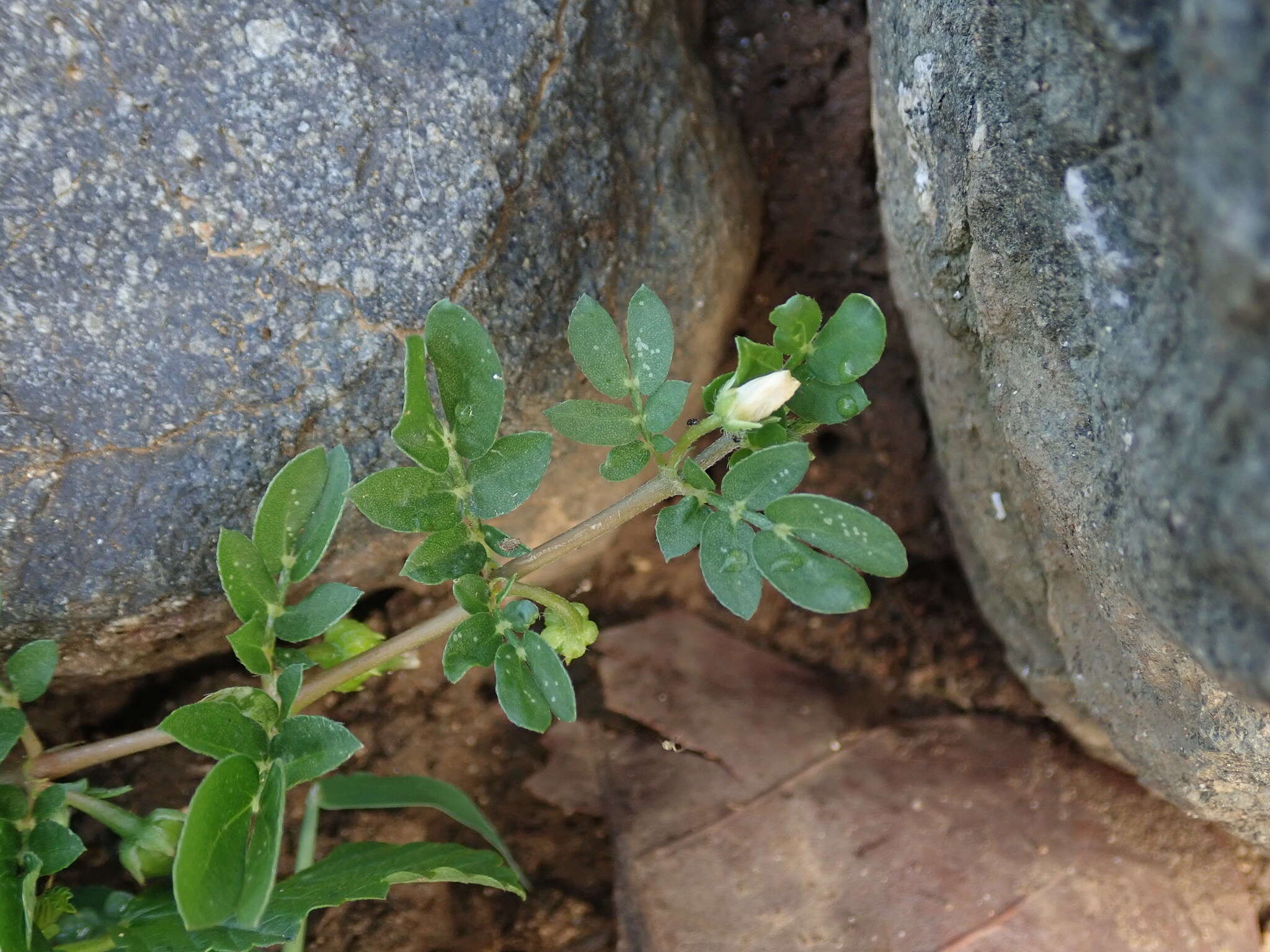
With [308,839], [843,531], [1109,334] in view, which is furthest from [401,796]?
[1109,334]

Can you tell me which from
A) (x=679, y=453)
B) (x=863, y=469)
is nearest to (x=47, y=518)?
(x=679, y=453)

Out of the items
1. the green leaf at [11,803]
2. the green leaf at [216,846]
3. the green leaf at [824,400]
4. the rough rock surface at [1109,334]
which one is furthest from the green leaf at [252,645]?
the rough rock surface at [1109,334]

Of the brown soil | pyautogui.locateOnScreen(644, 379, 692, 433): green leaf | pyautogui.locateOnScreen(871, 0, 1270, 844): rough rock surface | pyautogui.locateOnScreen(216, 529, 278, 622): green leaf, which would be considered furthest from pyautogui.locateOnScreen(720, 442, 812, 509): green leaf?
the brown soil

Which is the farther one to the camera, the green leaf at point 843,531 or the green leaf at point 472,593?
the green leaf at point 472,593

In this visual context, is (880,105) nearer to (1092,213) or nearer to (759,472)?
(1092,213)

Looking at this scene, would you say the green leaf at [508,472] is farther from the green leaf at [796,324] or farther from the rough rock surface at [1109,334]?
the rough rock surface at [1109,334]

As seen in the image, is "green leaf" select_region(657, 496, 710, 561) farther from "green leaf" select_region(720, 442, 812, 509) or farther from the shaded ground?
the shaded ground
